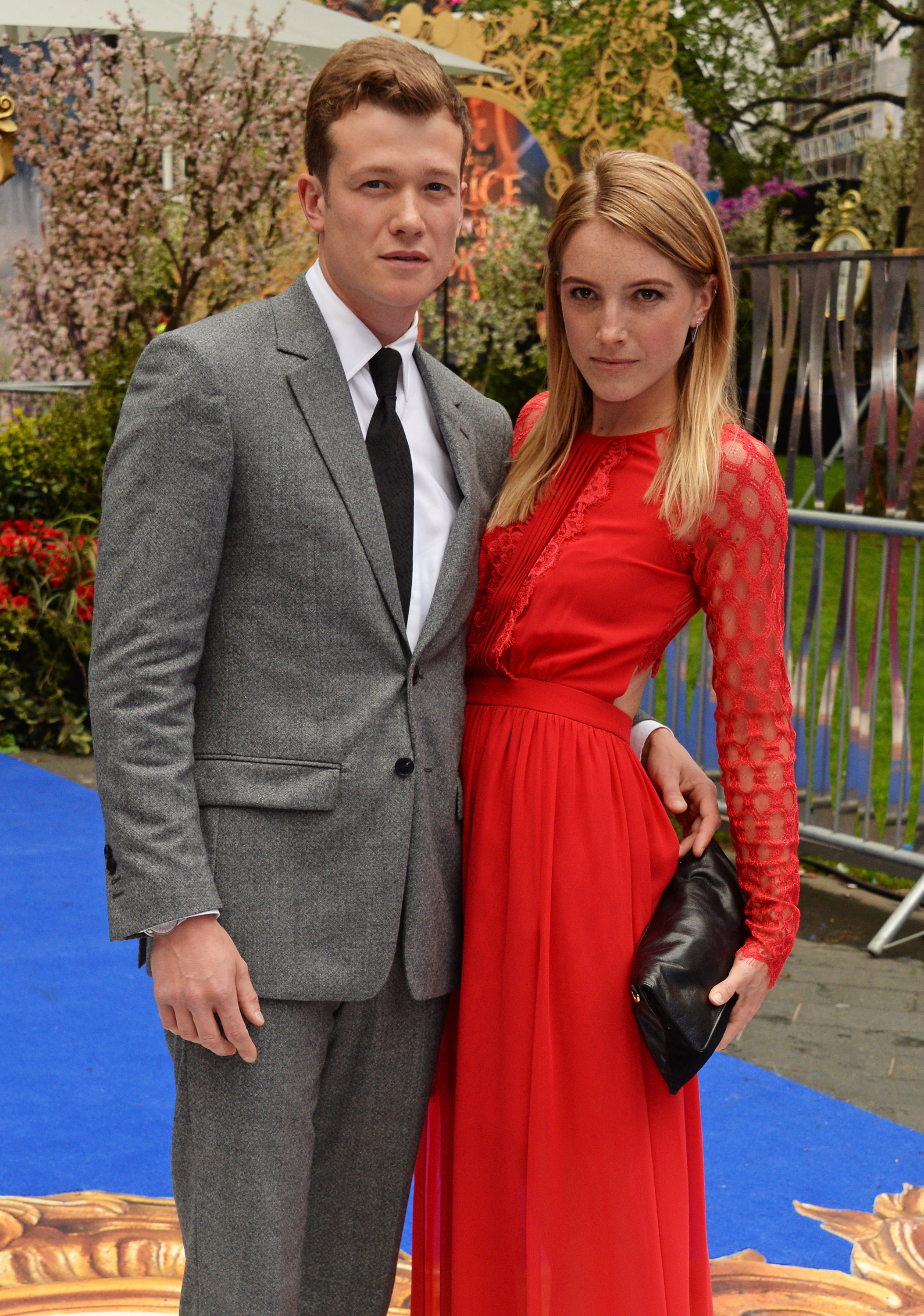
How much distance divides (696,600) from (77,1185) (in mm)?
2069

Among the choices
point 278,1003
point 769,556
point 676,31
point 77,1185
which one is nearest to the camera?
point 278,1003

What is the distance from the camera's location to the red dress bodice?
198 cm

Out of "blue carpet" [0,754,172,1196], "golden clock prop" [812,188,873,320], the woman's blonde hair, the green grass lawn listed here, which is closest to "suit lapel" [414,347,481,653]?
the woman's blonde hair

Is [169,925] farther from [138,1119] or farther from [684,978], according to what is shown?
[138,1119]

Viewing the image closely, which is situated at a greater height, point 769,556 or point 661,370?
point 661,370

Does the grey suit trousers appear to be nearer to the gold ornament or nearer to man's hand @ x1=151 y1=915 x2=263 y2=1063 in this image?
man's hand @ x1=151 y1=915 x2=263 y2=1063

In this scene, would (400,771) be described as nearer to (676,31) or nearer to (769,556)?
(769,556)

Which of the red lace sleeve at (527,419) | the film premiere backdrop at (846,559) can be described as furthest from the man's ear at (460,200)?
the film premiere backdrop at (846,559)

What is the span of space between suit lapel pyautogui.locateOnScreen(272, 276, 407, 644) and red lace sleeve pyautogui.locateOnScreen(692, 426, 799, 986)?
1.60 ft

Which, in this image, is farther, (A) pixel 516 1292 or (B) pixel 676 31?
(B) pixel 676 31

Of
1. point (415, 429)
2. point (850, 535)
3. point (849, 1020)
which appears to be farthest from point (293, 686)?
point (850, 535)

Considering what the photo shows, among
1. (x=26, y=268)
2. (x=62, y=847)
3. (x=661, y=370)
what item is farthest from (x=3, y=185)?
(x=661, y=370)

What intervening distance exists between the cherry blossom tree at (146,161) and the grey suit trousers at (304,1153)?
6740mm

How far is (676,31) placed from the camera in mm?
15914
